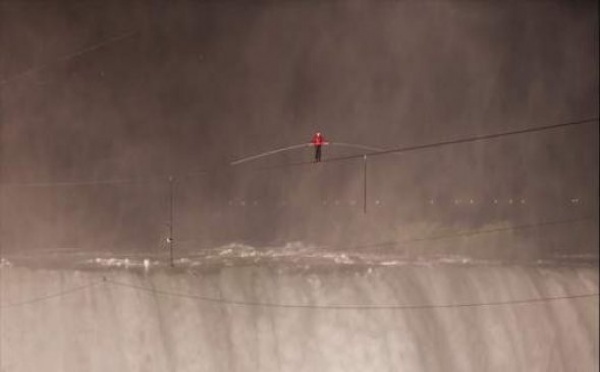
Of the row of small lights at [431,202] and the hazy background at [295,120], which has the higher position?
the hazy background at [295,120]

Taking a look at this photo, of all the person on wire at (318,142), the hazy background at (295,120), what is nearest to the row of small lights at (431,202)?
the hazy background at (295,120)

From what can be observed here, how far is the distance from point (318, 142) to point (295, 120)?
0.10m

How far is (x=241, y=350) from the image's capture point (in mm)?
1897

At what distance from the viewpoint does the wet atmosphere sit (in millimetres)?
1886

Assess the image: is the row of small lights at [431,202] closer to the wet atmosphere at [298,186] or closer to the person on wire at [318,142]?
the wet atmosphere at [298,186]

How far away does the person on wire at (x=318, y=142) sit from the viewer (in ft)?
6.44

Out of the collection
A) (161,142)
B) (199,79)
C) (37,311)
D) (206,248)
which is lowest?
(37,311)

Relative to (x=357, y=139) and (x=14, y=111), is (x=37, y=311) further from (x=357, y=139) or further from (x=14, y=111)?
(x=357, y=139)

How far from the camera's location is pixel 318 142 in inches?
77.4

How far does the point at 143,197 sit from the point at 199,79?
1.29 ft

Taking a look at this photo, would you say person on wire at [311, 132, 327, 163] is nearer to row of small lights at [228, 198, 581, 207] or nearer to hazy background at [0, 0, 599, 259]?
hazy background at [0, 0, 599, 259]

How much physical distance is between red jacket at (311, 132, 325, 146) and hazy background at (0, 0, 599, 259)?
2 centimetres

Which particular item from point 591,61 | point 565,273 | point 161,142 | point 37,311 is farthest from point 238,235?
point 591,61

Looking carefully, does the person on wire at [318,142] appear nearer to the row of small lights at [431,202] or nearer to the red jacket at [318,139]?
the red jacket at [318,139]
